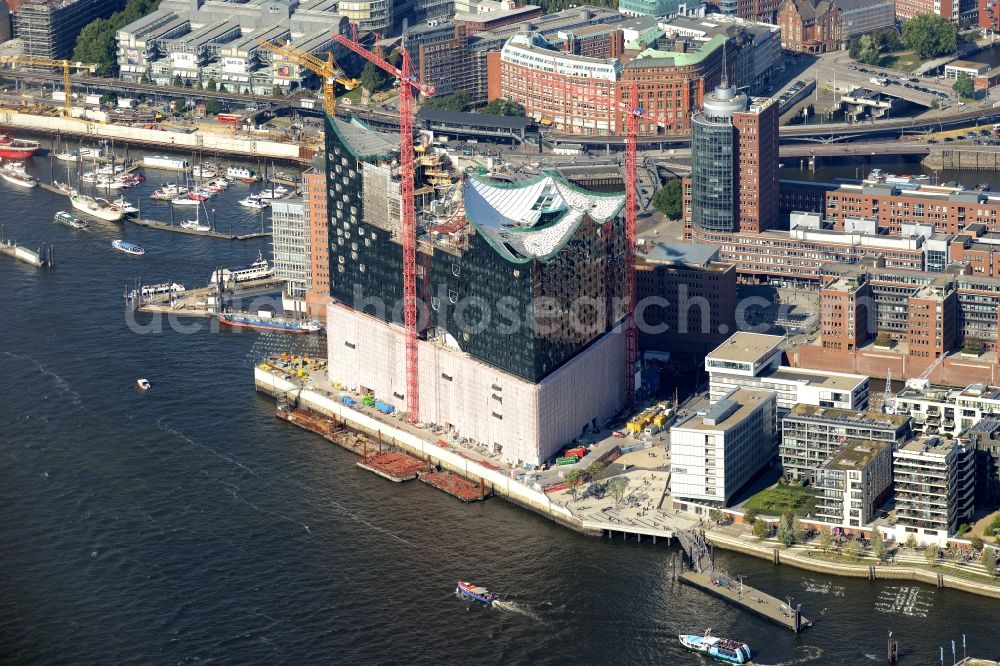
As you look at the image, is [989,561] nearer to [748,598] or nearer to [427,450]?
[748,598]

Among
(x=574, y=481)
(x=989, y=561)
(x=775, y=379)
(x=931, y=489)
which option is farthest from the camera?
(x=775, y=379)

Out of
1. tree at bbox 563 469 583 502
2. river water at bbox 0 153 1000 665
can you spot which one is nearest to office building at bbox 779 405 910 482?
river water at bbox 0 153 1000 665

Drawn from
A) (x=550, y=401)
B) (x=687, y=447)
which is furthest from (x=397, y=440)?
(x=687, y=447)

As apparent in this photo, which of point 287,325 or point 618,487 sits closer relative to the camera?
point 618,487

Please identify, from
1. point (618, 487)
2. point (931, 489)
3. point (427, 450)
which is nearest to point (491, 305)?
point (427, 450)

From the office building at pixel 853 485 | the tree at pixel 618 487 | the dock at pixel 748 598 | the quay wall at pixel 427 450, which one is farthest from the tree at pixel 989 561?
the quay wall at pixel 427 450

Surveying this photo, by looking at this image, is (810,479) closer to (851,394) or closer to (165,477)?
(851,394)

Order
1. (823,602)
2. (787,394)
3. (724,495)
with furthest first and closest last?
(787,394) < (724,495) < (823,602)
